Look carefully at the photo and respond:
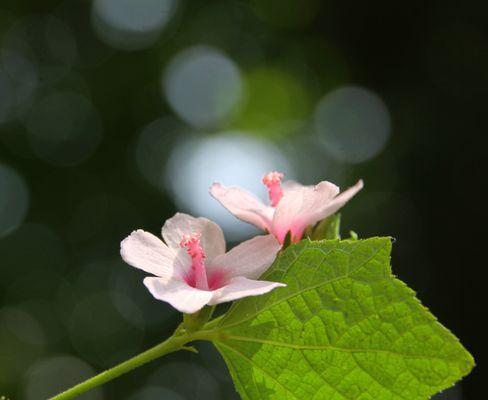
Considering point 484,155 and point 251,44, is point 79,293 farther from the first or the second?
point 484,155

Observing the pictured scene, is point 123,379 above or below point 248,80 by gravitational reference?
below

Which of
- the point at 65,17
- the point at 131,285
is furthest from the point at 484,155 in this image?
the point at 65,17

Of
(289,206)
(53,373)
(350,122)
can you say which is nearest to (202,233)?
(289,206)

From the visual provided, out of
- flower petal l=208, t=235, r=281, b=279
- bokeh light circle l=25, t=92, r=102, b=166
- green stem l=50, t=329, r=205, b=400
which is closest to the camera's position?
green stem l=50, t=329, r=205, b=400

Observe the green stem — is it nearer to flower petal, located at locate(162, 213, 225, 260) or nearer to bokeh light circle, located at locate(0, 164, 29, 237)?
flower petal, located at locate(162, 213, 225, 260)

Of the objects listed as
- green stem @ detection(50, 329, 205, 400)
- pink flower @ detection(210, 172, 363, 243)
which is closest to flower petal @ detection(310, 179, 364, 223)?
pink flower @ detection(210, 172, 363, 243)

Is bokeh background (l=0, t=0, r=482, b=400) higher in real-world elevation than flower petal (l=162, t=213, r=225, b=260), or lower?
lower

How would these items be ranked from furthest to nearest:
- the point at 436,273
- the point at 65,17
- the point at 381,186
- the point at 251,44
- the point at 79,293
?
the point at 251,44, the point at 65,17, the point at 79,293, the point at 381,186, the point at 436,273

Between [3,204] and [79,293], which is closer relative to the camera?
[3,204]
